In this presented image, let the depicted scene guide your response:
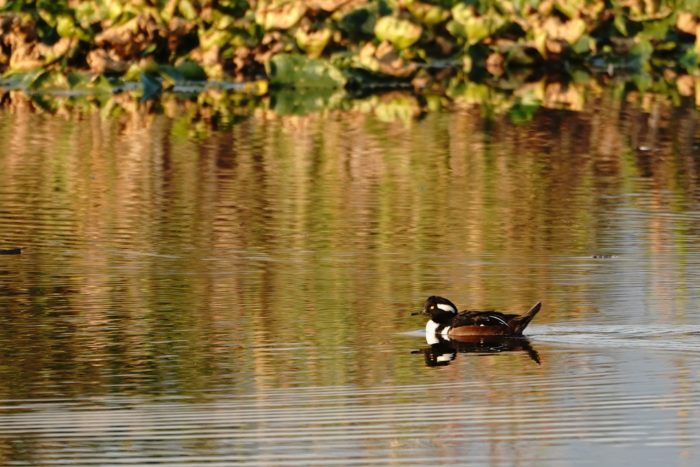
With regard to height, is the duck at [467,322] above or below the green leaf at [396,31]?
above

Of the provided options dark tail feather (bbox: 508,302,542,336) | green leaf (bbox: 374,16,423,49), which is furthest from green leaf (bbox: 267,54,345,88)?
dark tail feather (bbox: 508,302,542,336)

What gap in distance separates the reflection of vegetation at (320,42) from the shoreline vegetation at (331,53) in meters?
0.03

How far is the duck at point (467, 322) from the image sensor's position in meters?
12.0

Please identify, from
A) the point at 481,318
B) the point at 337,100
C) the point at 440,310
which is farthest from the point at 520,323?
the point at 337,100

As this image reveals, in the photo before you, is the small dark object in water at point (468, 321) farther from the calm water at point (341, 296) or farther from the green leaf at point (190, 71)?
the green leaf at point (190, 71)

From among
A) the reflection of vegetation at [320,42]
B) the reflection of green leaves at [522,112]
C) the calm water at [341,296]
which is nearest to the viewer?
the calm water at [341,296]

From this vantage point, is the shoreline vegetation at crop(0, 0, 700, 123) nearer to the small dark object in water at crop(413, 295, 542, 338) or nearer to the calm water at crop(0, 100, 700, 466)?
the calm water at crop(0, 100, 700, 466)

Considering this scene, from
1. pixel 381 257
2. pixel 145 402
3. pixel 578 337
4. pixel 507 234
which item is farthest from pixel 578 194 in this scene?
pixel 145 402

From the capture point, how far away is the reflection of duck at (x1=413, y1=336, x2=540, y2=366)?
38.9ft

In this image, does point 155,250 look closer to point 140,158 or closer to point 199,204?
point 199,204

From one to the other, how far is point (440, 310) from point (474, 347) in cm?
32

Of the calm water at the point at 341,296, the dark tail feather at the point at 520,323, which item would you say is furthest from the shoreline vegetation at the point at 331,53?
the dark tail feather at the point at 520,323

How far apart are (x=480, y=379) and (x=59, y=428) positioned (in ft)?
7.50

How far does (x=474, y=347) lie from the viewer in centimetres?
1218
